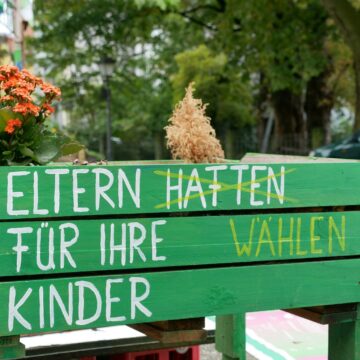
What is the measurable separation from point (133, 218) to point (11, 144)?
1.59 ft

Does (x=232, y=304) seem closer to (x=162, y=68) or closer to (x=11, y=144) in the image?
(x=11, y=144)

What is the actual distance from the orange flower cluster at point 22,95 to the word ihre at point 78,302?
554 millimetres

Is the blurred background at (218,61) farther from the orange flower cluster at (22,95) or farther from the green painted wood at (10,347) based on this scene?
the green painted wood at (10,347)

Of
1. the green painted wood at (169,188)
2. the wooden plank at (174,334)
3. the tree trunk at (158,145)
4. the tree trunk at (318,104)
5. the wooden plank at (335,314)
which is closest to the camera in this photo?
the green painted wood at (169,188)

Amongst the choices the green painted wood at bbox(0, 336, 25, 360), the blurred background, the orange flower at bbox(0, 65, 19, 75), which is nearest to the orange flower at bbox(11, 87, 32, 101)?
the orange flower at bbox(0, 65, 19, 75)

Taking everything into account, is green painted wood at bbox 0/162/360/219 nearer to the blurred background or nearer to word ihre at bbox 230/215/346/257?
word ihre at bbox 230/215/346/257

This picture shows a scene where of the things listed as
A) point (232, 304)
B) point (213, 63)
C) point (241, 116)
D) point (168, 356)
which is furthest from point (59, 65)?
point (232, 304)

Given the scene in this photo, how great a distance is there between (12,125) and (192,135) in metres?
0.72

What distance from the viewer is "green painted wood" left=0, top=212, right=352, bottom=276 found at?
2559 mm

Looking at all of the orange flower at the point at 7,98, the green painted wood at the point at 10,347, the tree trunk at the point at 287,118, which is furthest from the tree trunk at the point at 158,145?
the green painted wood at the point at 10,347

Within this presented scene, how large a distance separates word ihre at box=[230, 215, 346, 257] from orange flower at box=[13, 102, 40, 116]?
0.78 meters

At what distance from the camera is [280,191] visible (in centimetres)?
292

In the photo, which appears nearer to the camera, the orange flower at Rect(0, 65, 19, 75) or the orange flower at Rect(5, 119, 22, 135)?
the orange flower at Rect(5, 119, 22, 135)

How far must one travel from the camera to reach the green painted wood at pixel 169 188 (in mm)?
2541
